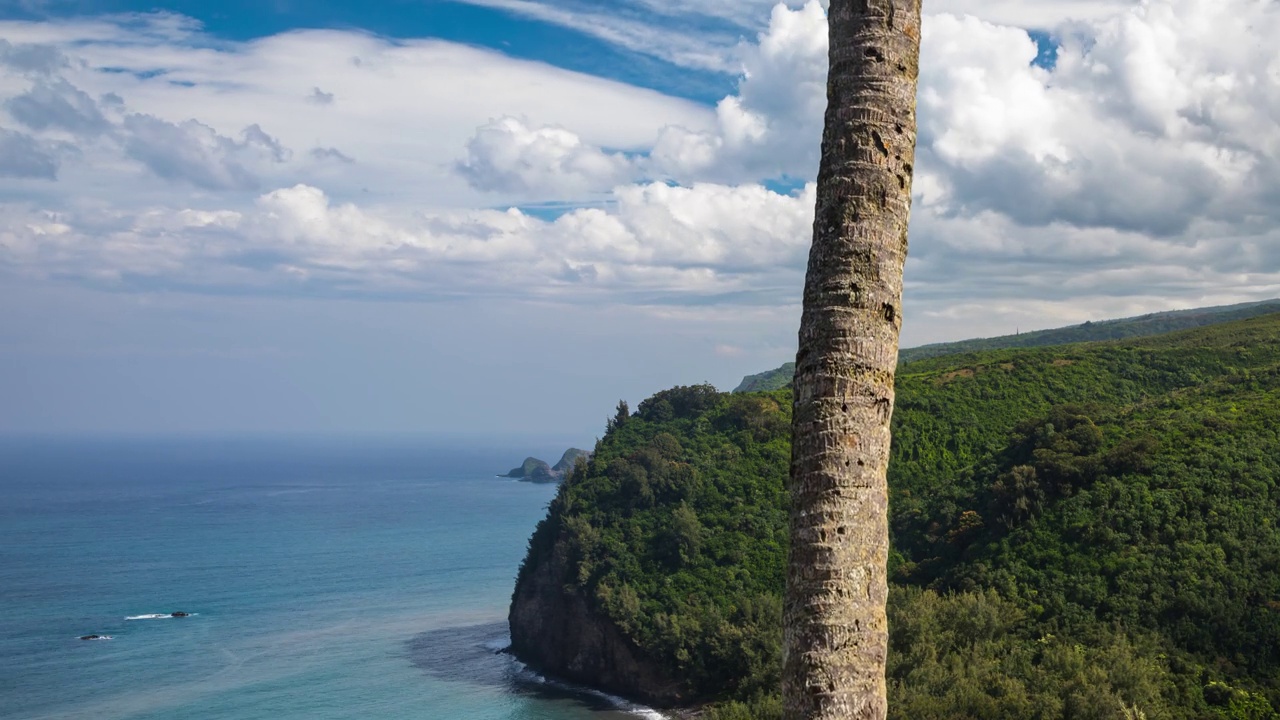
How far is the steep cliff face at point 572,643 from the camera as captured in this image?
122 feet

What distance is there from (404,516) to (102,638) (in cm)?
A: 5785

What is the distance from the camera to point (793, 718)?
546 cm

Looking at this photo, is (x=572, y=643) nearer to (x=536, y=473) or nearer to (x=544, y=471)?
(x=544, y=471)

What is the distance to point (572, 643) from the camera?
41188 mm

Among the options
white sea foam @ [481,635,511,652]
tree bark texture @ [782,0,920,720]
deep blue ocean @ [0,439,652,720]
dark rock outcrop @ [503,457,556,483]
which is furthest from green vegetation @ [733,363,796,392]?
tree bark texture @ [782,0,920,720]

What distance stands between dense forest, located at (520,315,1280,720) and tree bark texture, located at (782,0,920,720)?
17455 millimetres

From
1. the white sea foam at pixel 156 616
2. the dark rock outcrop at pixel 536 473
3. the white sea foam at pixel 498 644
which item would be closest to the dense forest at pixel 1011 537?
the white sea foam at pixel 498 644

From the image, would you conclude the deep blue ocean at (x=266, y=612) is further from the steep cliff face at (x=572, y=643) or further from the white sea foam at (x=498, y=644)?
the steep cliff face at (x=572, y=643)

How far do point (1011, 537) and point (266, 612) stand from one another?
42.0 m

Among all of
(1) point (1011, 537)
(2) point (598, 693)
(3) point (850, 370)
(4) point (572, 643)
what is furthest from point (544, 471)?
(3) point (850, 370)

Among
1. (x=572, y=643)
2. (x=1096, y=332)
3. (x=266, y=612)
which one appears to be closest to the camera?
(x=572, y=643)

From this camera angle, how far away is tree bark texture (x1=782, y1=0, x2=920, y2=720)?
541 cm

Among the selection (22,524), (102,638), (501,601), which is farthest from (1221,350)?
(22,524)

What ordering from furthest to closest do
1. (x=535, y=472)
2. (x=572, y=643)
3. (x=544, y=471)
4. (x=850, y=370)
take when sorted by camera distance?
(x=535, y=472)
(x=544, y=471)
(x=572, y=643)
(x=850, y=370)
